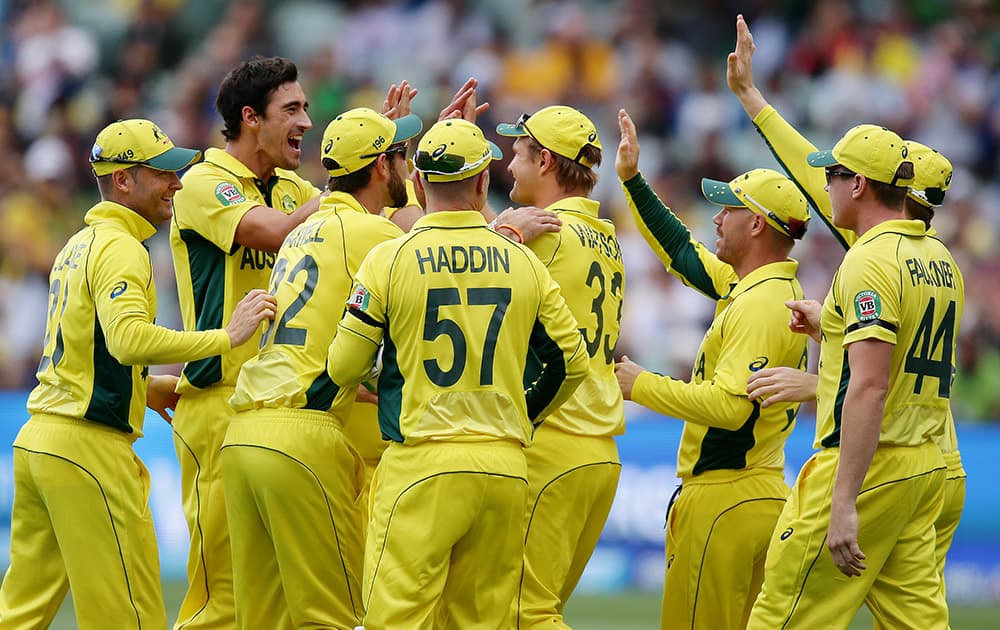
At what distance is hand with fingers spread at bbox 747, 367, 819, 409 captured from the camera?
6875mm

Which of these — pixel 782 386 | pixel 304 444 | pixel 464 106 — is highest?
pixel 464 106

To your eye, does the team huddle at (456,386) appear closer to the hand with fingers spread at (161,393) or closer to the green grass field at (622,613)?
the hand with fingers spread at (161,393)

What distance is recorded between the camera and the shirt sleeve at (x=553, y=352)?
6.38 m

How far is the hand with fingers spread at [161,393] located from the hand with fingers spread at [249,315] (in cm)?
98

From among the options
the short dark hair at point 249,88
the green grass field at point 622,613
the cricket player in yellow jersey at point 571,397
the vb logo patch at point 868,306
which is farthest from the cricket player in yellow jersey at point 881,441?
the green grass field at point 622,613

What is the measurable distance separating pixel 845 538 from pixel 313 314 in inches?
103

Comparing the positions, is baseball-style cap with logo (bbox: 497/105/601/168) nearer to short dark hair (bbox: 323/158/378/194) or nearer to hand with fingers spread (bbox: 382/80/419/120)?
hand with fingers spread (bbox: 382/80/419/120)

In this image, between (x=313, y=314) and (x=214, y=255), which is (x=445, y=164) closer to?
(x=313, y=314)

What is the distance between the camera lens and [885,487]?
619 centimetres

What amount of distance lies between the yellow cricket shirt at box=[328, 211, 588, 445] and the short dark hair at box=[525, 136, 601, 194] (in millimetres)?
1365

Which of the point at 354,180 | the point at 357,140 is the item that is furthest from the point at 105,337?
the point at 357,140

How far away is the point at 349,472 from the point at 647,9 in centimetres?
1254

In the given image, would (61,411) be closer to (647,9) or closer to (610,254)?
(610,254)

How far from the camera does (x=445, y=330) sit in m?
6.15
